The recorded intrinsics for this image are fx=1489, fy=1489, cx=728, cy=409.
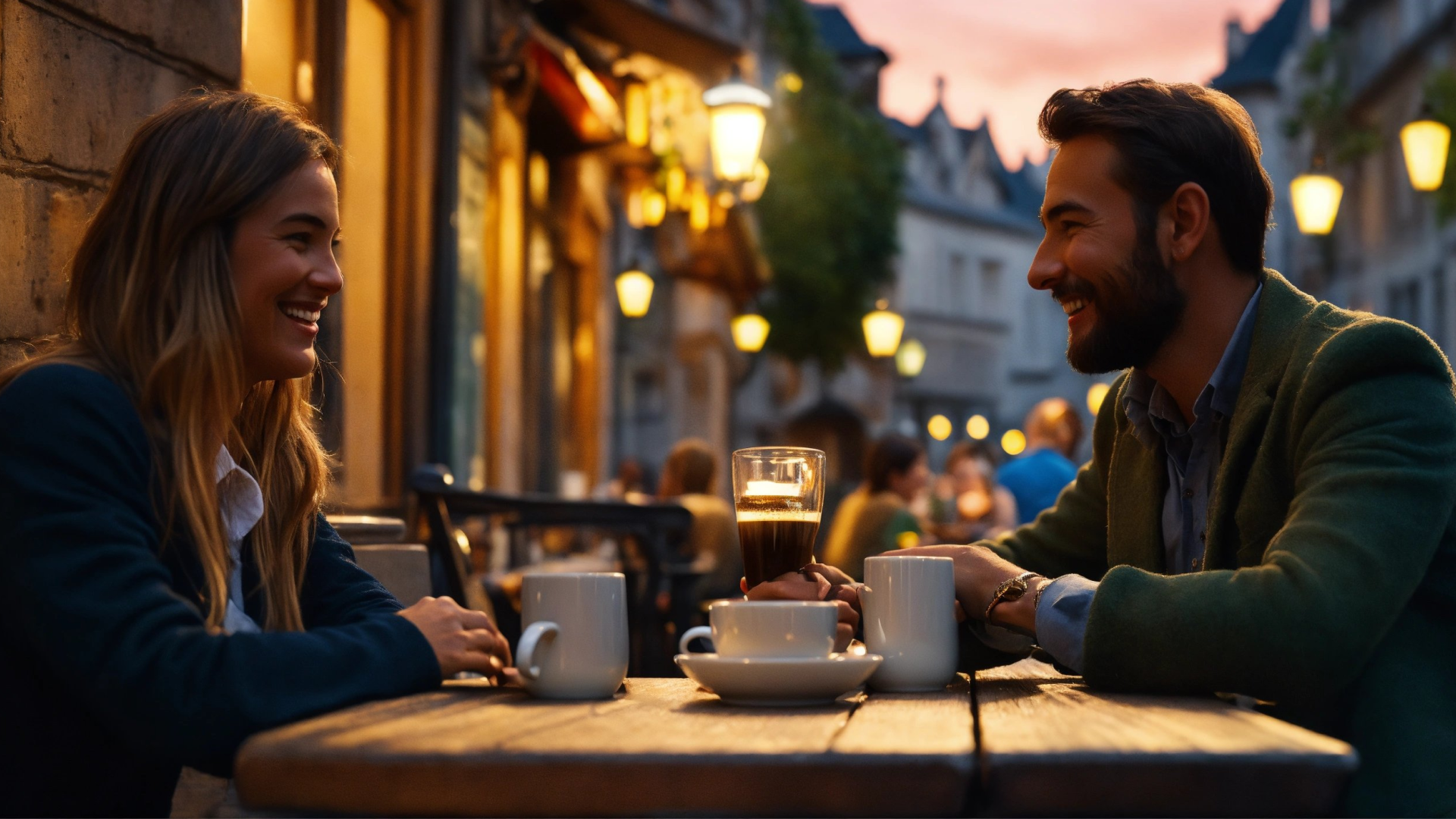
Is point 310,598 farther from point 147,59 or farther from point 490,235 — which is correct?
point 490,235

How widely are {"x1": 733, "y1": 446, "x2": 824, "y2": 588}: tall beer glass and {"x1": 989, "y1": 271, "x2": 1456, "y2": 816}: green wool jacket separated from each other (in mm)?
455

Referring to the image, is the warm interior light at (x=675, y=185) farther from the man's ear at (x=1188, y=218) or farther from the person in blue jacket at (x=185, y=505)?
the person in blue jacket at (x=185, y=505)

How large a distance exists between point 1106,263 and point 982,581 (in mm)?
596

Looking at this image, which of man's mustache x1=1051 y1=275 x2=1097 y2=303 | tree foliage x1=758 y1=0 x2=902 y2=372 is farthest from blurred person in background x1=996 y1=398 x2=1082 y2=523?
tree foliage x1=758 y1=0 x2=902 y2=372

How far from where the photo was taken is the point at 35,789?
171 cm

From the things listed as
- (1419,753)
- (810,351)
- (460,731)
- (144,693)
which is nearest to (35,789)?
(144,693)

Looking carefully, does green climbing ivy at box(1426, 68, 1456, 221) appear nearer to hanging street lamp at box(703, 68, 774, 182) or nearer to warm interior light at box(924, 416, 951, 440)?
hanging street lamp at box(703, 68, 774, 182)

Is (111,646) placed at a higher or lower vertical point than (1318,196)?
lower

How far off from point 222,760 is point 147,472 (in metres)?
0.39

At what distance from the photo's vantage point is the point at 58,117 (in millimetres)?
2684

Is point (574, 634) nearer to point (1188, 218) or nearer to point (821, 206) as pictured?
point (1188, 218)

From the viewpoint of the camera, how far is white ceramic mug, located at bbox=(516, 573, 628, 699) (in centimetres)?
181

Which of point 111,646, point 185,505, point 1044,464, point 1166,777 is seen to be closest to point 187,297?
point 185,505

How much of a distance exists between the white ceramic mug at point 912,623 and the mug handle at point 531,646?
1.43 ft
